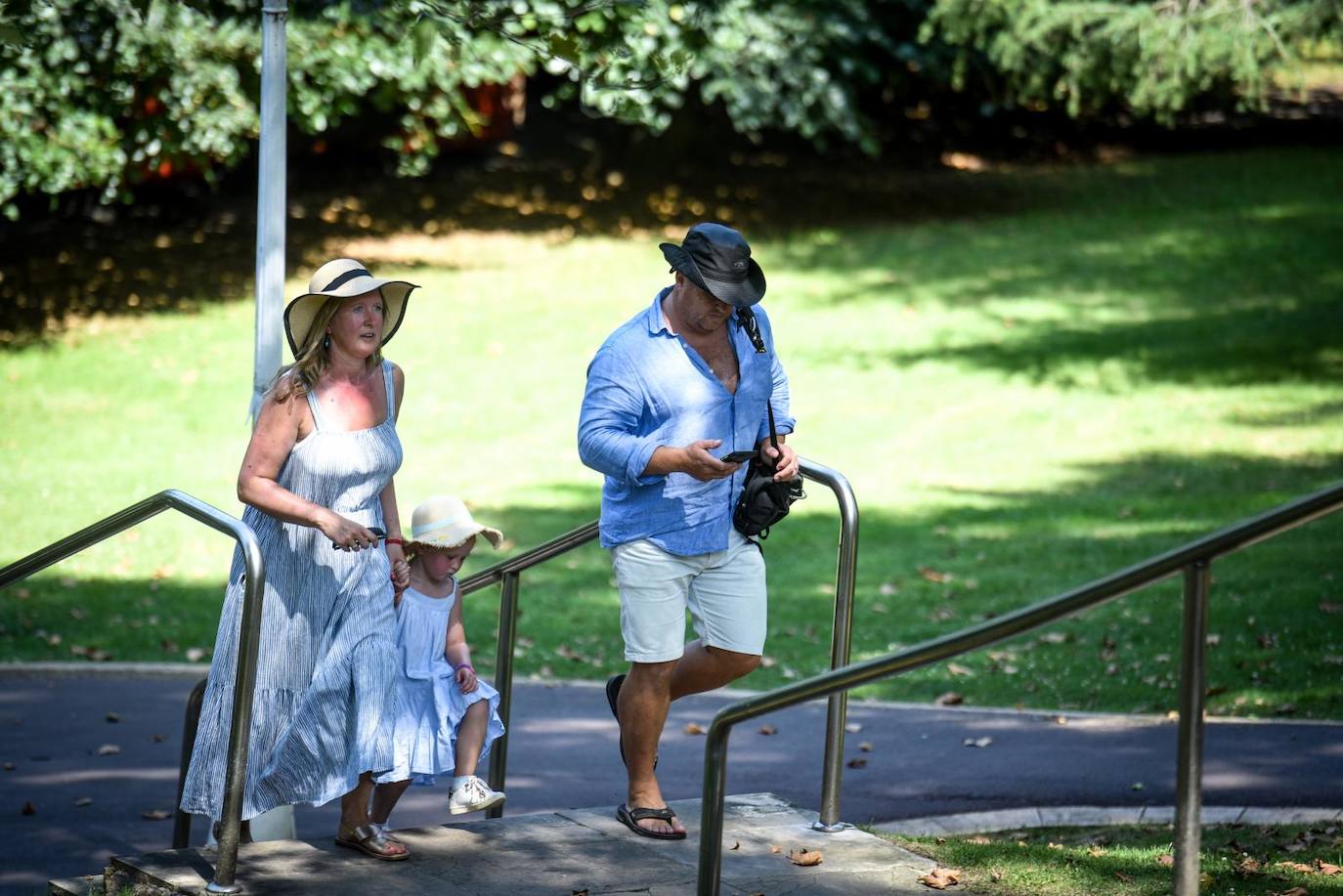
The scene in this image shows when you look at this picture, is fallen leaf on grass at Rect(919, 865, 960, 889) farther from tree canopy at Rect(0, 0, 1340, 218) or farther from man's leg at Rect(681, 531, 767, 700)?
tree canopy at Rect(0, 0, 1340, 218)

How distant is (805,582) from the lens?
11.3 m

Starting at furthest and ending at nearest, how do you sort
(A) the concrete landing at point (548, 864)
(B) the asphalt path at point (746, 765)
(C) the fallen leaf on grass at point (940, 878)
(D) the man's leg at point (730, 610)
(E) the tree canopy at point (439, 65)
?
(E) the tree canopy at point (439, 65) → (B) the asphalt path at point (746, 765) → (D) the man's leg at point (730, 610) → (C) the fallen leaf on grass at point (940, 878) → (A) the concrete landing at point (548, 864)

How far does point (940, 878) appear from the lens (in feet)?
16.3

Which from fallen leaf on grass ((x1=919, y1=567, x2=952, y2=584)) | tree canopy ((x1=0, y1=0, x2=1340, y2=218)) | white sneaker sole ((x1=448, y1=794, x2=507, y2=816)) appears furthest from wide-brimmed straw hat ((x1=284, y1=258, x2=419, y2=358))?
fallen leaf on grass ((x1=919, y1=567, x2=952, y2=584))

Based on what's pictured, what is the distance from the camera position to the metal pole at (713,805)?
4.34m

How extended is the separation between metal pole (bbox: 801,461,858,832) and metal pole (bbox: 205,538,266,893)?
1809 millimetres

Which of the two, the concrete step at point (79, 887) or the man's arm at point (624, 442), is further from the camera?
the concrete step at point (79, 887)

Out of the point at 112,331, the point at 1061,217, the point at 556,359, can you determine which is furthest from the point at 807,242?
the point at 112,331

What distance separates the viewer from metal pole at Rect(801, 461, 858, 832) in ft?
17.6

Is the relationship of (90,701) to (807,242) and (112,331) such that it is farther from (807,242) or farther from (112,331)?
(807,242)

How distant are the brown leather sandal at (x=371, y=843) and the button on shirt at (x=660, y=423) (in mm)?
1134

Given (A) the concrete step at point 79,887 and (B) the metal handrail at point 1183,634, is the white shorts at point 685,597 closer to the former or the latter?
(B) the metal handrail at point 1183,634

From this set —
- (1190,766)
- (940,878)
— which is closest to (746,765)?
(940,878)

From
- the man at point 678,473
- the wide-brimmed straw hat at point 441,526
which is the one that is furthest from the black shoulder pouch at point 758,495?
the wide-brimmed straw hat at point 441,526
